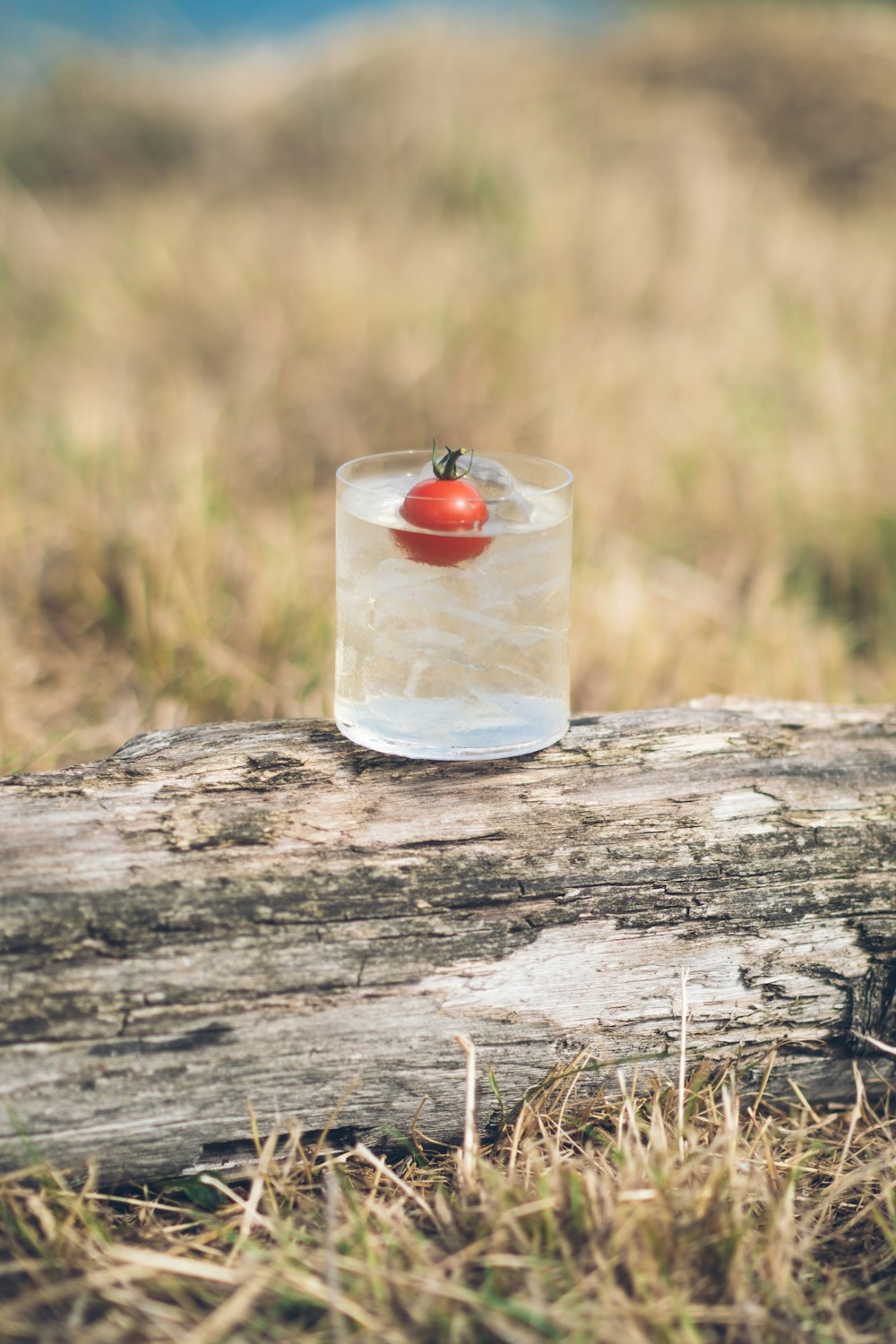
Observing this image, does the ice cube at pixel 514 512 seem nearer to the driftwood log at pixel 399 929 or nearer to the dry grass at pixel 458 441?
the driftwood log at pixel 399 929

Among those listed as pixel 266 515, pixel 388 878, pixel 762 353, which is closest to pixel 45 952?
pixel 388 878

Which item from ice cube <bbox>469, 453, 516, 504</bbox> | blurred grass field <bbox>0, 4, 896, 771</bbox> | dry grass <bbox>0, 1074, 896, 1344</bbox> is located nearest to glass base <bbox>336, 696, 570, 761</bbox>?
ice cube <bbox>469, 453, 516, 504</bbox>

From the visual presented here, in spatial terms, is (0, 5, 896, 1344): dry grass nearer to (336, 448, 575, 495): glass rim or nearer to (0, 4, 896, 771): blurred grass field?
(0, 4, 896, 771): blurred grass field

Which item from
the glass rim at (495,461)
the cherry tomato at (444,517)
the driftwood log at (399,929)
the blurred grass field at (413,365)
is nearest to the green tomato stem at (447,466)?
the cherry tomato at (444,517)

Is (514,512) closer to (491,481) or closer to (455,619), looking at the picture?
(491,481)

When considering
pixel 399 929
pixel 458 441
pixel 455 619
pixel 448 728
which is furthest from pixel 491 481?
pixel 458 441

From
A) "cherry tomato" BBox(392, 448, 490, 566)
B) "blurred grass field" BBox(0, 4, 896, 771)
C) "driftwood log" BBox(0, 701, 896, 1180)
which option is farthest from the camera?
"blurred grass field" BBox(0, 4, 896, 771)
